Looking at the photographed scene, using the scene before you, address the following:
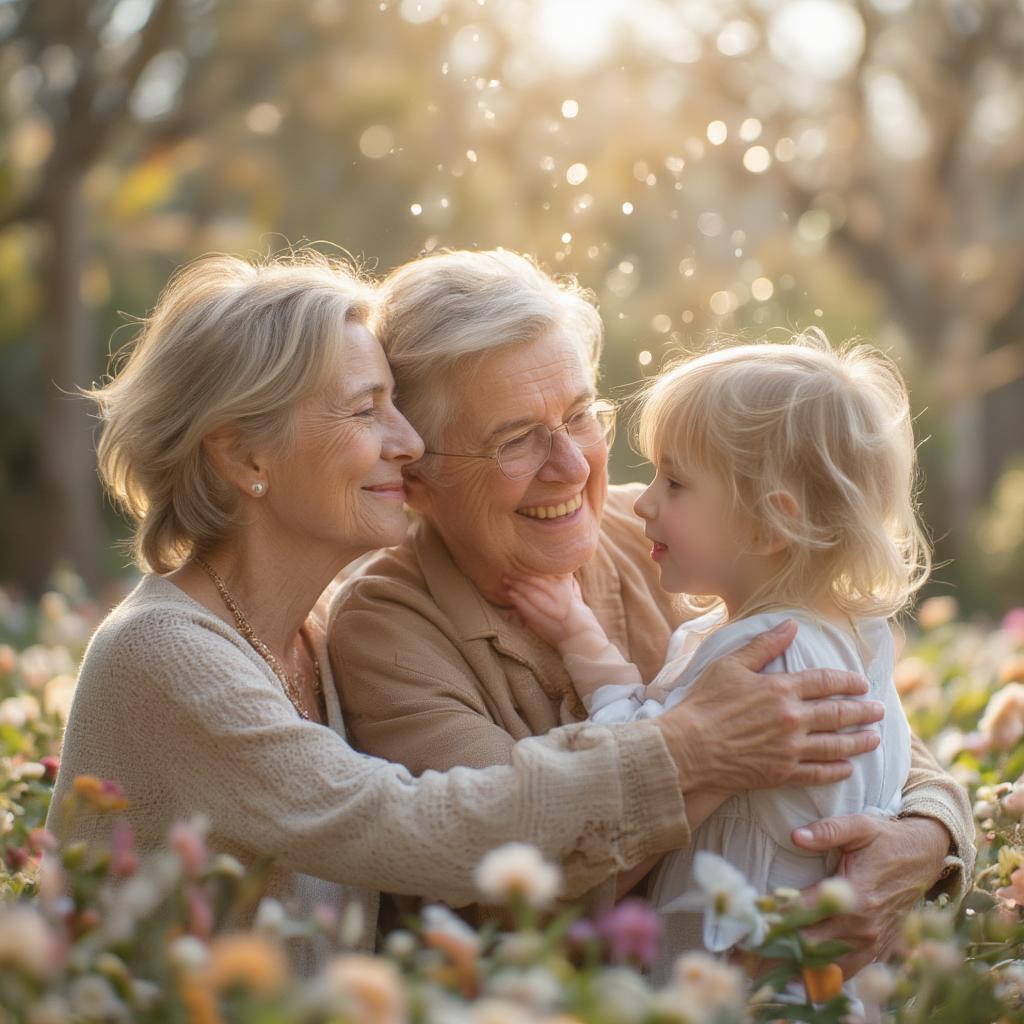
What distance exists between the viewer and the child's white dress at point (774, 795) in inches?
95.5

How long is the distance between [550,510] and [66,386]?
8002 mm

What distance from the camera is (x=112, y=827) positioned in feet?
8.06

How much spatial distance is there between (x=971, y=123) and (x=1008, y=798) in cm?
1216

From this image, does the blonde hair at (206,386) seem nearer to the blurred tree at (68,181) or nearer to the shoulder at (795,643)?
the shoulder at (795,643)

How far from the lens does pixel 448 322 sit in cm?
283

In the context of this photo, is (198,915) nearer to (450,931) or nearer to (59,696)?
(450,931)

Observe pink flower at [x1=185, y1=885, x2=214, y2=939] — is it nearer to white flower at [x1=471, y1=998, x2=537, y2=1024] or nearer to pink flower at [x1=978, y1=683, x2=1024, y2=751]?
white flower at [x1=471, y1=998, x2=537, y2=1024]

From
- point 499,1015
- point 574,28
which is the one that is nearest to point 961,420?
point 574,28

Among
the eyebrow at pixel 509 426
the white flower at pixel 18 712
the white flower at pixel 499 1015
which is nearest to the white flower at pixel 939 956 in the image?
Answer: the white flower at pixel 499 1015

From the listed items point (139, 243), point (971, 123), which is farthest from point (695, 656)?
point (139, 243)

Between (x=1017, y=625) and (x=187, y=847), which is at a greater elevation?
(x=187, y=847)

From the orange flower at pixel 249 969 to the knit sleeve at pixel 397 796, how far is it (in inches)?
31.5

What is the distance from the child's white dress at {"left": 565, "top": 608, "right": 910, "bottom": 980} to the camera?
7.96 feet

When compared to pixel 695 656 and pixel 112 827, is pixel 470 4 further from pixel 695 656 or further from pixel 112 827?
pixel 112 827
